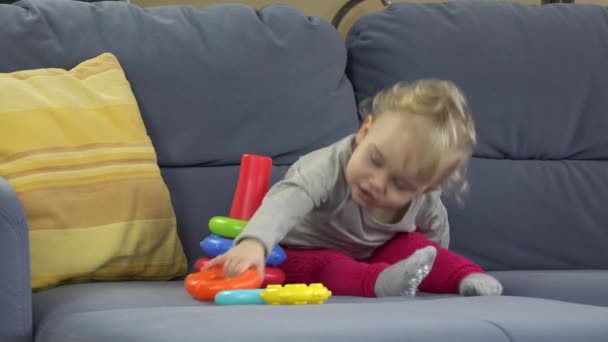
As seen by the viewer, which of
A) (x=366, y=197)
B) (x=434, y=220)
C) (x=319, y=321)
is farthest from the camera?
(x=434, y=220)

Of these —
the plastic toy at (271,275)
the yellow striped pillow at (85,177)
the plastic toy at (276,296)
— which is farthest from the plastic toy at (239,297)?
the yellow striped pillow at (85,177)

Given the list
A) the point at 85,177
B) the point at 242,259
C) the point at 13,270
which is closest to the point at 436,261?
the point at 242,259

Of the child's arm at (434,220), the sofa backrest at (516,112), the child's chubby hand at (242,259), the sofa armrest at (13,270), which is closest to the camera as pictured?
the sofa armrest at (13,270)

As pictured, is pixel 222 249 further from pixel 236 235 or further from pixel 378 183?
pixel 378 183

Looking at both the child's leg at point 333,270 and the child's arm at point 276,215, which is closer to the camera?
the child's arm at point 276,215

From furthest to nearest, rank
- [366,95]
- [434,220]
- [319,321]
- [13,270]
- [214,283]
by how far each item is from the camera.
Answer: [366,95] < [434,220] < [214,283] < [13,270] < [319,321]

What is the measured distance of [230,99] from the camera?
7.06ft

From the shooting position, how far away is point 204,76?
7.04 ft

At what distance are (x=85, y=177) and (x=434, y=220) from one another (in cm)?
73

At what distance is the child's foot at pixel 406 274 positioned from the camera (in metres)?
1.68

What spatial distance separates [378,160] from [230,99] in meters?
0.45

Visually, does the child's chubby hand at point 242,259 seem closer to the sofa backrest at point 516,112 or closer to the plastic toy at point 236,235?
the plastic toy at point 236,235

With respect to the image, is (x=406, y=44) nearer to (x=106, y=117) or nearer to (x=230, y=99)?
(x=230, y=99)

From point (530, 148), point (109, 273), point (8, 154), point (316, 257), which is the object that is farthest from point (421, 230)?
point (8, 154)
